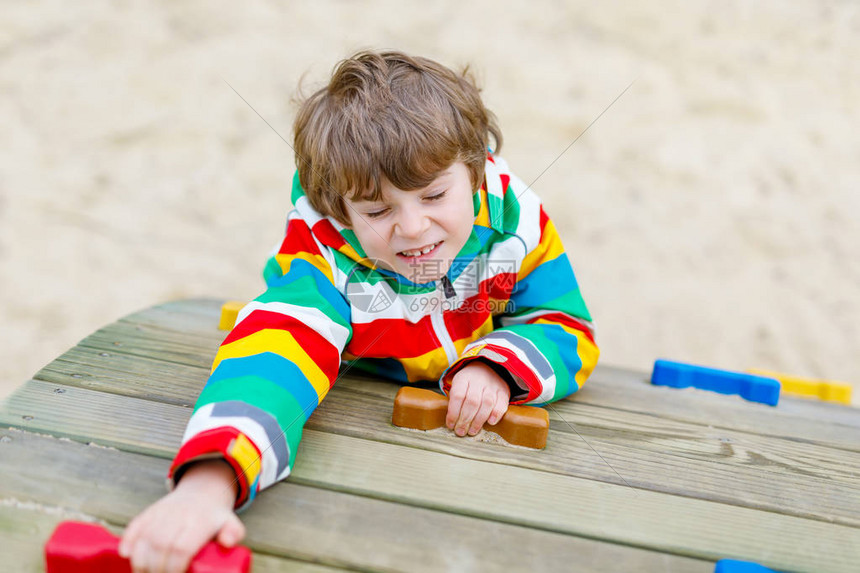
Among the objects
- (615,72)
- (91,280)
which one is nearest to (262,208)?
(91,280)

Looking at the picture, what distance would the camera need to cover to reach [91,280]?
12.0 ft

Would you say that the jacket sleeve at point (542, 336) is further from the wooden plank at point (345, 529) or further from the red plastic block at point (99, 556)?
the red plastic block at point (99, 556)

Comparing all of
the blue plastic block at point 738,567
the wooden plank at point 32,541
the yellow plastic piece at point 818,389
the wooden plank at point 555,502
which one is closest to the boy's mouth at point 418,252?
the wooden plank at point 555,502

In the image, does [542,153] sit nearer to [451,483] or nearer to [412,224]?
[412,224]

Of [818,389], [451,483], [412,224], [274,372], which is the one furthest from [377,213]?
[818,389]

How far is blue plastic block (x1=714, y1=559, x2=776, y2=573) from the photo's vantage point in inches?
41.5

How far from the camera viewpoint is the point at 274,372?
4.21 ft

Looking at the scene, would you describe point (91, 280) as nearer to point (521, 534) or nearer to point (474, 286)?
point (474, 286)

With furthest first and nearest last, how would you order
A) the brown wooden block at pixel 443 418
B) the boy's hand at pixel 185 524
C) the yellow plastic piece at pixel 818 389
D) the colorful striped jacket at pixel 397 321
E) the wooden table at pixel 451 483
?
1. the yellow plastic piece at pixel 818 389
2. the brown wooden block at pixel 443 418
3. the colorful striped jacket at pixel 397 321
4. the wooden table at pixel 451 483
5. the boy's hand at pixel 185 524

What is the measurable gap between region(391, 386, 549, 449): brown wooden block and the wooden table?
0.07 feet

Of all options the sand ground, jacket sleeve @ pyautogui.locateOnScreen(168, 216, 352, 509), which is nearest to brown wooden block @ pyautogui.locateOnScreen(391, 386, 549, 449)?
jacket sleeve @ pyautogui.locateOnScreen(168, 216, 352, 509)

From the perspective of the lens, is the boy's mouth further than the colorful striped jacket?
Yes

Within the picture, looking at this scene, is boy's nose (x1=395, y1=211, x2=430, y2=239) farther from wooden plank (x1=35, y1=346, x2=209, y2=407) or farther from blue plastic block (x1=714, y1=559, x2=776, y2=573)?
blue plastic block (x1=714, y1=559, x2=776, y2=573)

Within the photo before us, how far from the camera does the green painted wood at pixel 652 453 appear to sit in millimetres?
1306
